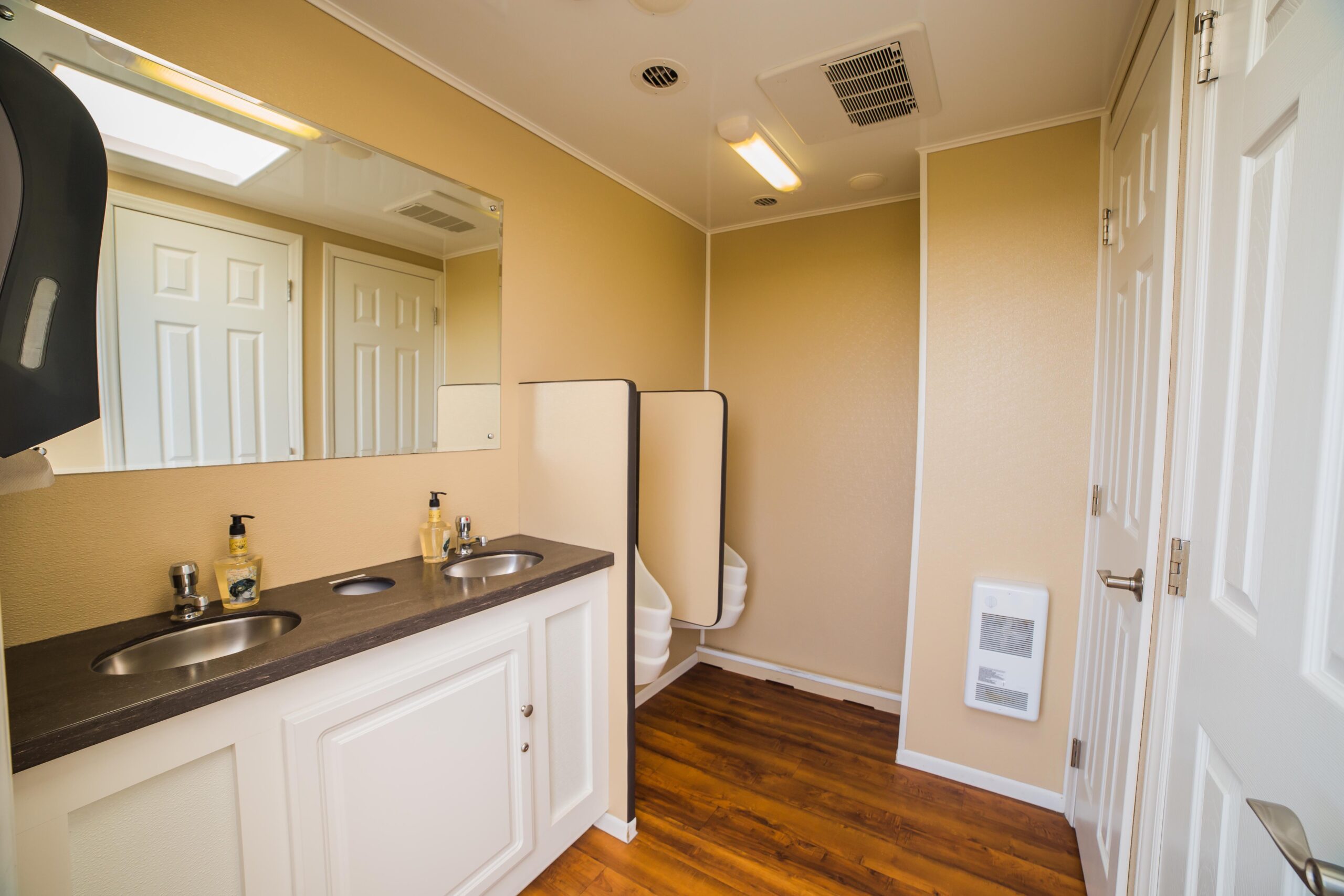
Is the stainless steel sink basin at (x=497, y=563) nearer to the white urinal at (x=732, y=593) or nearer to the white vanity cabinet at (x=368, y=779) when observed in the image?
the white vanity cabinet at (x=368, y=779)

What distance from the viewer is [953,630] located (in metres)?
2.16

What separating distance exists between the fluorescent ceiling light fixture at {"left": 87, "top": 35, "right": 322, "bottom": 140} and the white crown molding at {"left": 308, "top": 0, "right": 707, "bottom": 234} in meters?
0.34

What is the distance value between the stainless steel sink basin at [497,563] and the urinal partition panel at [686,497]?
2.76ft

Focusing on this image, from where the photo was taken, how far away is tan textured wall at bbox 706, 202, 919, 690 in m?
2.71

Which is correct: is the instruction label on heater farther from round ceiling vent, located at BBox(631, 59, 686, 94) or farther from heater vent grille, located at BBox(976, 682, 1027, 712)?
round ceiling vent, located at BBox(631, 59, 686, 94)

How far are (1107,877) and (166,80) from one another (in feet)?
9.77

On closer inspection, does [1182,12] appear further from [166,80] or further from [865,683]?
[865,683]

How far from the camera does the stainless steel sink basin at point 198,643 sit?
3.59ft

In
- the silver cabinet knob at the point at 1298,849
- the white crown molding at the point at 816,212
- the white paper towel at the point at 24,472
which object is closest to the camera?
the silver cabinet knob at the point at 1298,849

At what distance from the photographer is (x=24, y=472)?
0.71 meters

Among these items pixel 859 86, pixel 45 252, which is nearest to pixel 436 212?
pixel 45 252

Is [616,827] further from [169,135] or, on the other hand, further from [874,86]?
[874,86]

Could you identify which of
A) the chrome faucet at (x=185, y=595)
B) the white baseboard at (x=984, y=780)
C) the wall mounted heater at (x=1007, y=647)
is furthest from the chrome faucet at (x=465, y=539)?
the white baseboard at (x=984, y=780)

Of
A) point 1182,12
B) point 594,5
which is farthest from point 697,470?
point 1182,12
